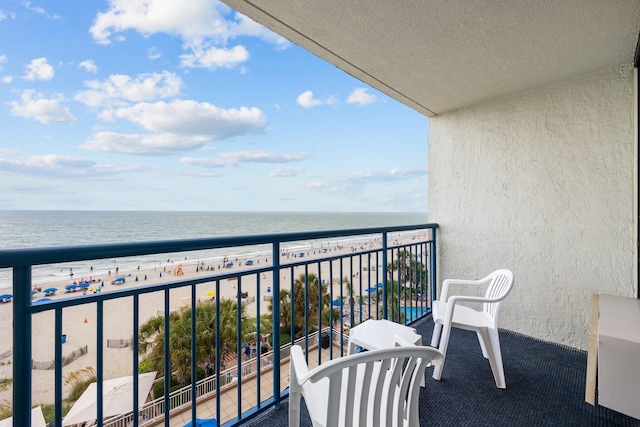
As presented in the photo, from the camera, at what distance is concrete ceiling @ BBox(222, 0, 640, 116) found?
1700 millimetres

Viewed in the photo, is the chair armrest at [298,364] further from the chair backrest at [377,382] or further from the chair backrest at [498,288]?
the chair backrest at [498,288]

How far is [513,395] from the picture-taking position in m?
1.93

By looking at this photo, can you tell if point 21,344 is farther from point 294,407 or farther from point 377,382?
point 377,382

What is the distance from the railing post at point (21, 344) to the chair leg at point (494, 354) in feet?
7.67

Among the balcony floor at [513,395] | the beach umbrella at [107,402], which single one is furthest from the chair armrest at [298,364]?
the beach umbrella at [107,402]

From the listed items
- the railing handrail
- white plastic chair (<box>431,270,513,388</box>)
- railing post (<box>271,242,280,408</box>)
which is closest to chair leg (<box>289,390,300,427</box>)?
railing post (<box>271,242,280,408</box>)

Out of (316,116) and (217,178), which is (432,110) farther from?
(217,178)

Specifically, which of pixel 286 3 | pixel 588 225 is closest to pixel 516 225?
pixel 588 225

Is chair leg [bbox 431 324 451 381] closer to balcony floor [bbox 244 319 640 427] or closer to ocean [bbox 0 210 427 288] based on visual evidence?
balcony floor [bbox 244 319 640 427]

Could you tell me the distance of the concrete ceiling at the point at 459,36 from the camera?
1700mm

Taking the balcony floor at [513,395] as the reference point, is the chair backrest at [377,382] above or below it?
above

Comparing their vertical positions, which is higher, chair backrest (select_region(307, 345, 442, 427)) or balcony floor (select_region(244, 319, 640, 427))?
chair backrest (select_region(307, 345, 442, 427))

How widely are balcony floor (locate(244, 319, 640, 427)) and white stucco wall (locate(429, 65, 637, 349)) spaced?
47 cm

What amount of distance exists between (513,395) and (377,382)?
154 centimetres
